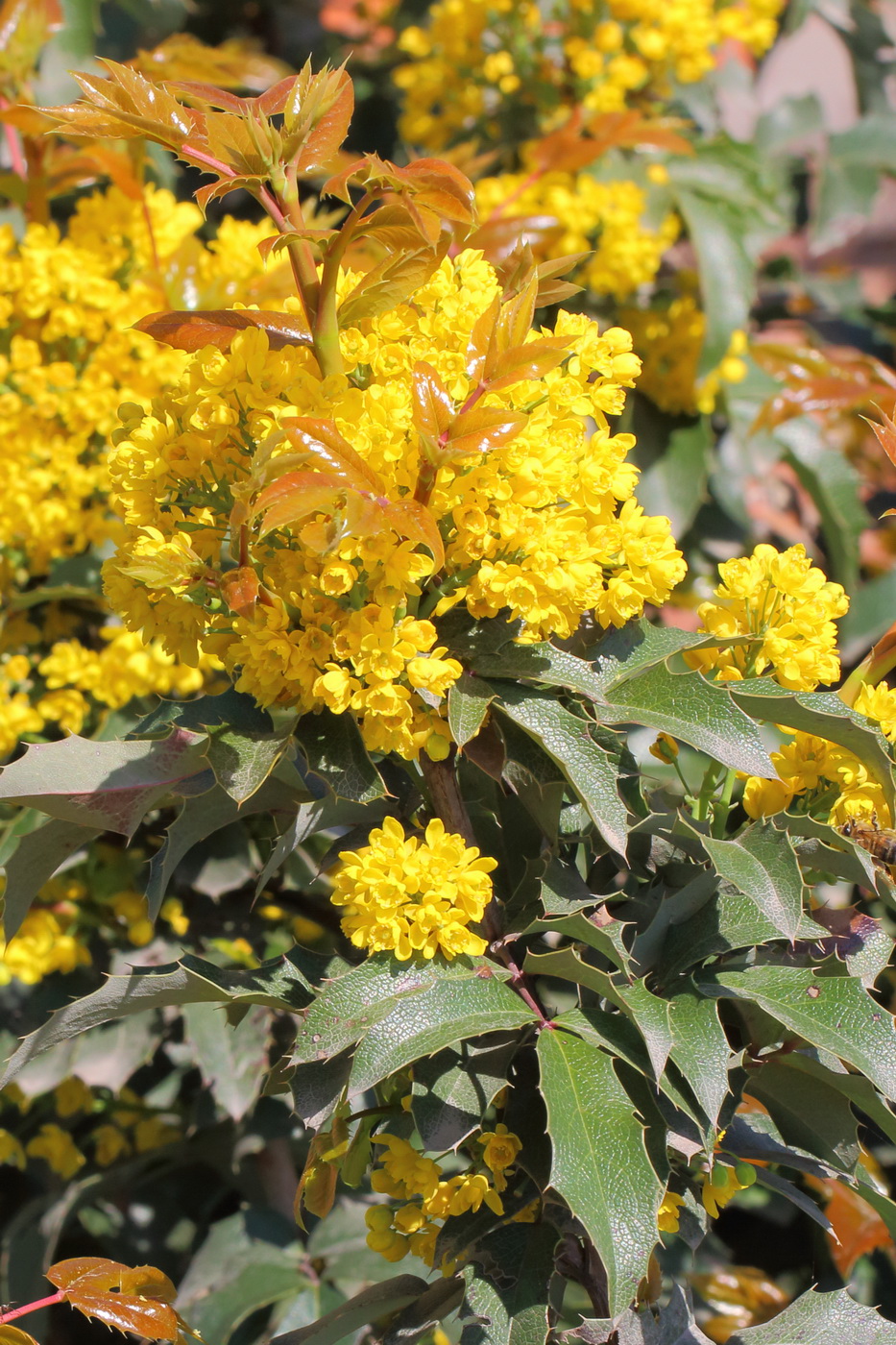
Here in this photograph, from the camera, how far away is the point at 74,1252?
150 cm

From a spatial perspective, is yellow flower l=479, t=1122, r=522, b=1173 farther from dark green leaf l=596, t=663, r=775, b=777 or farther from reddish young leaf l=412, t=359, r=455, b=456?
reddish young leaf l=412, t=359, r=455, b=456

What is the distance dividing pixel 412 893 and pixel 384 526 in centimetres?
19

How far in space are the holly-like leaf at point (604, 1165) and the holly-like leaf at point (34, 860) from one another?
1.03 ft

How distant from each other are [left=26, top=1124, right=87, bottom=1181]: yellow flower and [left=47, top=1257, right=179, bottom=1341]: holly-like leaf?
0.59m

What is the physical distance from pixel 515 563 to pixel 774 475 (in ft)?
5.92

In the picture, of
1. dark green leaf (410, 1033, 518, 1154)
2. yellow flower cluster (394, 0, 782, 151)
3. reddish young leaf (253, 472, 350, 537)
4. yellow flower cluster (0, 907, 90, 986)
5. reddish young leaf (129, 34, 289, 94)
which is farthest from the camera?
yellow flower cluster (394, 0, 782, 151)

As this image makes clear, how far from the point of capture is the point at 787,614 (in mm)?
665

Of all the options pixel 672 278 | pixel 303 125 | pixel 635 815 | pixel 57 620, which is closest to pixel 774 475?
pixel 672 278

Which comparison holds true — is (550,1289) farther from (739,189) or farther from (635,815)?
(739,189)

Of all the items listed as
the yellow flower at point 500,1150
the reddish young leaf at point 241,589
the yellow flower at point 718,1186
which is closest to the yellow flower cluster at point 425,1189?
the yellow flower at point 500,1150

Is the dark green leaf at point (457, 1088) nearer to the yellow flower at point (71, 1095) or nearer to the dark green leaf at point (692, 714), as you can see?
the dark green leaf at point (692, 714)

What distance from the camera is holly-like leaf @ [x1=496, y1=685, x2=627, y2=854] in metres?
0.58

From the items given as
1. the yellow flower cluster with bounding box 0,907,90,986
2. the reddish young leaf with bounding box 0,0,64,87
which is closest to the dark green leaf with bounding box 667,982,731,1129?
the yellow flower cluster with bounding box 0,907,90,986

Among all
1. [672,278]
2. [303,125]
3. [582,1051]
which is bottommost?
[582,1051]
